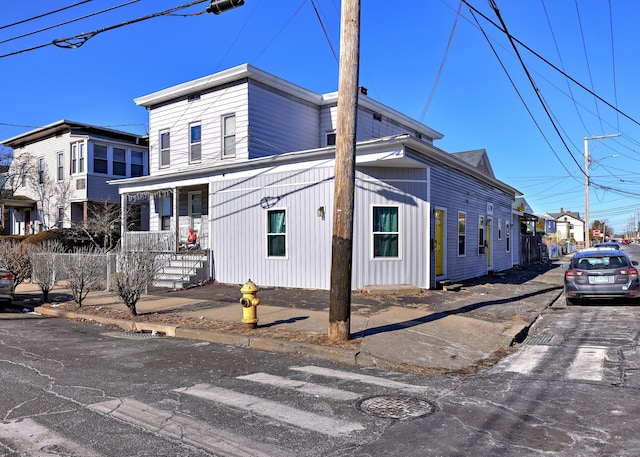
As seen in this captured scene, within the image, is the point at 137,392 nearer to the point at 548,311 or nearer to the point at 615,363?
the point at 615,363

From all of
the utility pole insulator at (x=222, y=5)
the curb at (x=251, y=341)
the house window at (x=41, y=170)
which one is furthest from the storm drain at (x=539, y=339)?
the house window at (x=41, y=170)

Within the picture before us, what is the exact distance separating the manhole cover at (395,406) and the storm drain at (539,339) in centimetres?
426

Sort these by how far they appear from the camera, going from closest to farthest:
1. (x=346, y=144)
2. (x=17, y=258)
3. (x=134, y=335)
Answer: (x=346, y=144) → (x=134, y=335) → (x=17, y=258)

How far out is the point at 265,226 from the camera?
15.4 m

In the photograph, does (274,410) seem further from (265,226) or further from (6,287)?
(6,287)

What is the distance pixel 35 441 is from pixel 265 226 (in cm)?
1147

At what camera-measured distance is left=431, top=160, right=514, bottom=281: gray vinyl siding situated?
51.7 feet

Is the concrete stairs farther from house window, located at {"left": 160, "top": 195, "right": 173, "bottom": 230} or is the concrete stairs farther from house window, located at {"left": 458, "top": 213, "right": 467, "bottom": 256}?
house window, located at {"left": 458, "top": 213, "right": 467, "bottom": 256}

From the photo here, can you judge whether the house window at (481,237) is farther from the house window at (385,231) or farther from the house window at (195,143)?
the house window at (195,143)

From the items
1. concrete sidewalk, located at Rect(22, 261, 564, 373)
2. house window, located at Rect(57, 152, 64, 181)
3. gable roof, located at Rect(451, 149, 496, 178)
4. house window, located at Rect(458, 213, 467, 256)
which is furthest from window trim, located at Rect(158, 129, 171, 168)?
gable roof, located at Rect(451, 149, 496, 178)

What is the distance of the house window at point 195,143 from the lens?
18.8 metres

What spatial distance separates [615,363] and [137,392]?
20.7 feet

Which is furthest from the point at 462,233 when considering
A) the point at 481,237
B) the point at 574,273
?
the point at 574,273

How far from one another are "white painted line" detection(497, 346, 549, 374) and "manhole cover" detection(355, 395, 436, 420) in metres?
2.11
